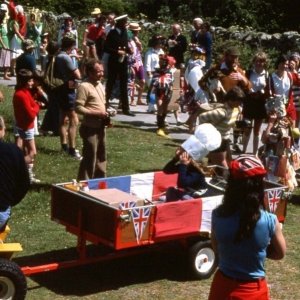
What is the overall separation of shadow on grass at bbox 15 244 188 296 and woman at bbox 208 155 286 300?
9.01 ft

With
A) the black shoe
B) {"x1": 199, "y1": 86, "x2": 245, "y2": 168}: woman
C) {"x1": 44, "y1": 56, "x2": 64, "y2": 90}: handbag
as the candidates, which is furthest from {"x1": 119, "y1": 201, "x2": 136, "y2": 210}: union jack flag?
the black shoe

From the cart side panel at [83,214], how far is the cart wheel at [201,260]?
96 cm

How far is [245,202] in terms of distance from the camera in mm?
5312

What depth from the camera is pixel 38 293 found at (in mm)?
7836

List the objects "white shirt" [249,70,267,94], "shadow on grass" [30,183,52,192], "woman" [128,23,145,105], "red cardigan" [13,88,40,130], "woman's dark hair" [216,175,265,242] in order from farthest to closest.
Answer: "woman" [128,23,145,105]
"white shirt" [249,70,267,94]
"shadow on grass" [30,183,52,192]
"red cardigan" [13,88,40,130]
"woman's dark hair" [216,175,265,242]

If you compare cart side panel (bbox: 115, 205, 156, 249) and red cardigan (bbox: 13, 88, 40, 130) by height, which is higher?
red cardigan (bbox: 13, 88, 40, 130)

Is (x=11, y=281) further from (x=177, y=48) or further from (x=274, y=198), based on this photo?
(x=177, y=48)

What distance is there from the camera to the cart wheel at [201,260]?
829 centimetres

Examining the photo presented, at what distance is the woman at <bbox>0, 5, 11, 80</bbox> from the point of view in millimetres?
20453

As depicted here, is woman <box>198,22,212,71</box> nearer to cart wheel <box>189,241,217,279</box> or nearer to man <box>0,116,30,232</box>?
cart wheel <box>189,241,217,279</box>

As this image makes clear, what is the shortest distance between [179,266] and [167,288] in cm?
57

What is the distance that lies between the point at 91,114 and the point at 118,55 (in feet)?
21.1

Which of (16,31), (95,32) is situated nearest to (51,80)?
(95,32)

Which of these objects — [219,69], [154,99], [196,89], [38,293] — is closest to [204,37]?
[154,99]
